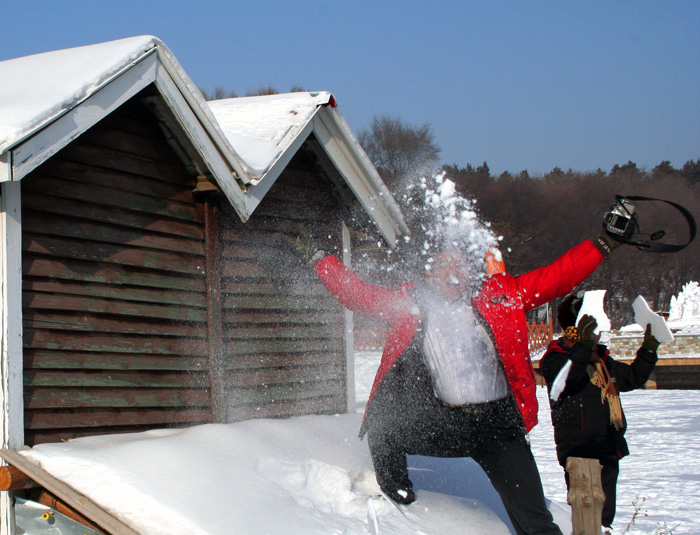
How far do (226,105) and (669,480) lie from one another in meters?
5.89

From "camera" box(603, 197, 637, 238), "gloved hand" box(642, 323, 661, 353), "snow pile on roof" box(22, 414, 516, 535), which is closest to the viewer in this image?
"snow pile on roof" box(22, 414, 516, 535)

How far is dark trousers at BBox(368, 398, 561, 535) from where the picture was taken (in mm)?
4195

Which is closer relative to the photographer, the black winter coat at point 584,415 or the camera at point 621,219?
the camera at point 621,219

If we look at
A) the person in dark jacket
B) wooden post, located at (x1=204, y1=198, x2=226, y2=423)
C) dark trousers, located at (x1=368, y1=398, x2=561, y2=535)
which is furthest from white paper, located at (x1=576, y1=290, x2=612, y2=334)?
wooden post, located at (x1=204, y1=198, x2=226, y2=423)

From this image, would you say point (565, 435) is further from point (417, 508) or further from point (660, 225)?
point (660, 225)

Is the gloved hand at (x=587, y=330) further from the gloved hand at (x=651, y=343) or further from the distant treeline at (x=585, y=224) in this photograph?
the distant treeline at (x=585, y=224)

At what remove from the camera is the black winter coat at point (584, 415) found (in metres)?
5.05

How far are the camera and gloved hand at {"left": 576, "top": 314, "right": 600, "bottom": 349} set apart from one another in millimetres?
620

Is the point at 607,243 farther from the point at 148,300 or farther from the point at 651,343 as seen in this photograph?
the point at 148,300

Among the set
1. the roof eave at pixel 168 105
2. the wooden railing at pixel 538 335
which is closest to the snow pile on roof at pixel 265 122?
the roof eave at pixel 168 105

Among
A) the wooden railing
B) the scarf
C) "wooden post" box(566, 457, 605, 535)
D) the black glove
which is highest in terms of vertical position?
the black glove

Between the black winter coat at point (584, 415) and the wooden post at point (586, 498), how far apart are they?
137cm

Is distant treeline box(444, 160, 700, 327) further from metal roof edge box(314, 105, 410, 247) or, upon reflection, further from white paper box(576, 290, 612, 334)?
white paper box(576, 290, 612, 334)

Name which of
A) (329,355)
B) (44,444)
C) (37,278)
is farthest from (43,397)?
(329,355)
